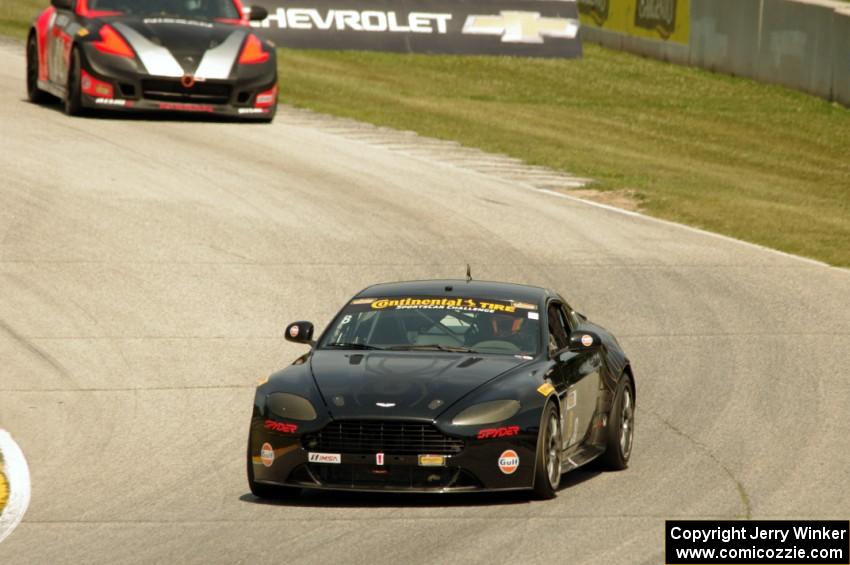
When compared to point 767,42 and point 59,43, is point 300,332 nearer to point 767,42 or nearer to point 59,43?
point 59,43

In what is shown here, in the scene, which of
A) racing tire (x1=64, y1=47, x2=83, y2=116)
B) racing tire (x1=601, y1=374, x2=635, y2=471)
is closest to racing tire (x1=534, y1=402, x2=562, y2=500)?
racing tire (x1=601, y1=374, x2=635, y2=471)

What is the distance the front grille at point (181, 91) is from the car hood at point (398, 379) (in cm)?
1329

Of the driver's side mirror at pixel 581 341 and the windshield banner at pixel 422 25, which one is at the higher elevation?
the driver's side mirror at pixel 581 341

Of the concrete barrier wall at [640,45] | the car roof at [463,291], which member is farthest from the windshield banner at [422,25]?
the car roof at [463,291]

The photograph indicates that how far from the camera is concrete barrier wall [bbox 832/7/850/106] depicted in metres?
31.0

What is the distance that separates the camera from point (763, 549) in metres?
8.98

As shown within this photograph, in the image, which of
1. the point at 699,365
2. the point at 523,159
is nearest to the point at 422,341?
the point at 699,365

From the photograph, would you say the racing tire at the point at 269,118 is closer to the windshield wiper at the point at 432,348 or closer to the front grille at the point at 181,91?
the front grille at the point at 181,91

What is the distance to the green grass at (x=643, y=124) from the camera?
2359 cm

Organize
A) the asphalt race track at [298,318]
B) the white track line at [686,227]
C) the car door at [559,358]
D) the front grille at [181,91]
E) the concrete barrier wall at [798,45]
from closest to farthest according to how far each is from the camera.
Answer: the asphalt race track at [298,318]
the car door at [559,358]
the white track line at [686,227]
the front grille at [181,91]
the concrete barrier wall at [798,45]

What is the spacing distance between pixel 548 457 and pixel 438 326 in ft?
4.67

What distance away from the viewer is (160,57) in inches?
917

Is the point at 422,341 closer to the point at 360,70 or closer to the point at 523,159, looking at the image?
the point at 523,159

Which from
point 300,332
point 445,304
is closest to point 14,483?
point 300,332
